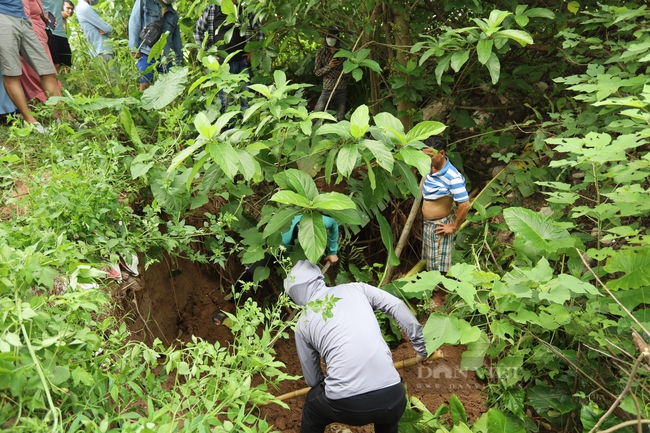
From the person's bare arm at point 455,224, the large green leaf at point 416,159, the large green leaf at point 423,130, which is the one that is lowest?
the person's bare arm at point 455,224

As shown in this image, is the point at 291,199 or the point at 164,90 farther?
the point at 164,90

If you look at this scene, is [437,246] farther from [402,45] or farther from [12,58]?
[12,58]

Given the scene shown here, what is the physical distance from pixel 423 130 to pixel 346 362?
1.18 metres

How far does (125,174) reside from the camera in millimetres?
3035

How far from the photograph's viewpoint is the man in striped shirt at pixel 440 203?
3.48 metres

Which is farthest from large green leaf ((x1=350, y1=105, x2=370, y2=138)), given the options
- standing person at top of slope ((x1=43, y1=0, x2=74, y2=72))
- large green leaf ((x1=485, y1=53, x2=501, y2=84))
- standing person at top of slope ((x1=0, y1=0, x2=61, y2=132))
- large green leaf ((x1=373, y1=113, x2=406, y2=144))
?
standing person at top of slope ((x1=43, y1=0, x2=74, y2=72))

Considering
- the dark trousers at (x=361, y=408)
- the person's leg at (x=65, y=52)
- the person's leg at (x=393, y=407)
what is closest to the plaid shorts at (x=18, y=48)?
the person's leg at (x=65, y=52)

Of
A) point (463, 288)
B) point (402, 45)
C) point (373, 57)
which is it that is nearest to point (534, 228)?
point (463, 288)

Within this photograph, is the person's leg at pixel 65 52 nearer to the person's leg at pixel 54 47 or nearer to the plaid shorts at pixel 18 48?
the person's leg at pixel 54 47

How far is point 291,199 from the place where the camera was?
2.34 metres

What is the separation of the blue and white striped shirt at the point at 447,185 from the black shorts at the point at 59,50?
390cm

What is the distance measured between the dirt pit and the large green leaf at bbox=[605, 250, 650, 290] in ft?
4.97

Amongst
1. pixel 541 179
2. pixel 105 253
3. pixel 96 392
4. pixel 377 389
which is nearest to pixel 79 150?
pixel 105 253

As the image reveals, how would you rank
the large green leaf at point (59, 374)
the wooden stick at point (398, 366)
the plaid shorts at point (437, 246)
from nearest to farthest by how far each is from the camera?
the large green leaf at point (59, 374), the wooden stick at point (398, 366), the plaid shorts at point (437, 246)
